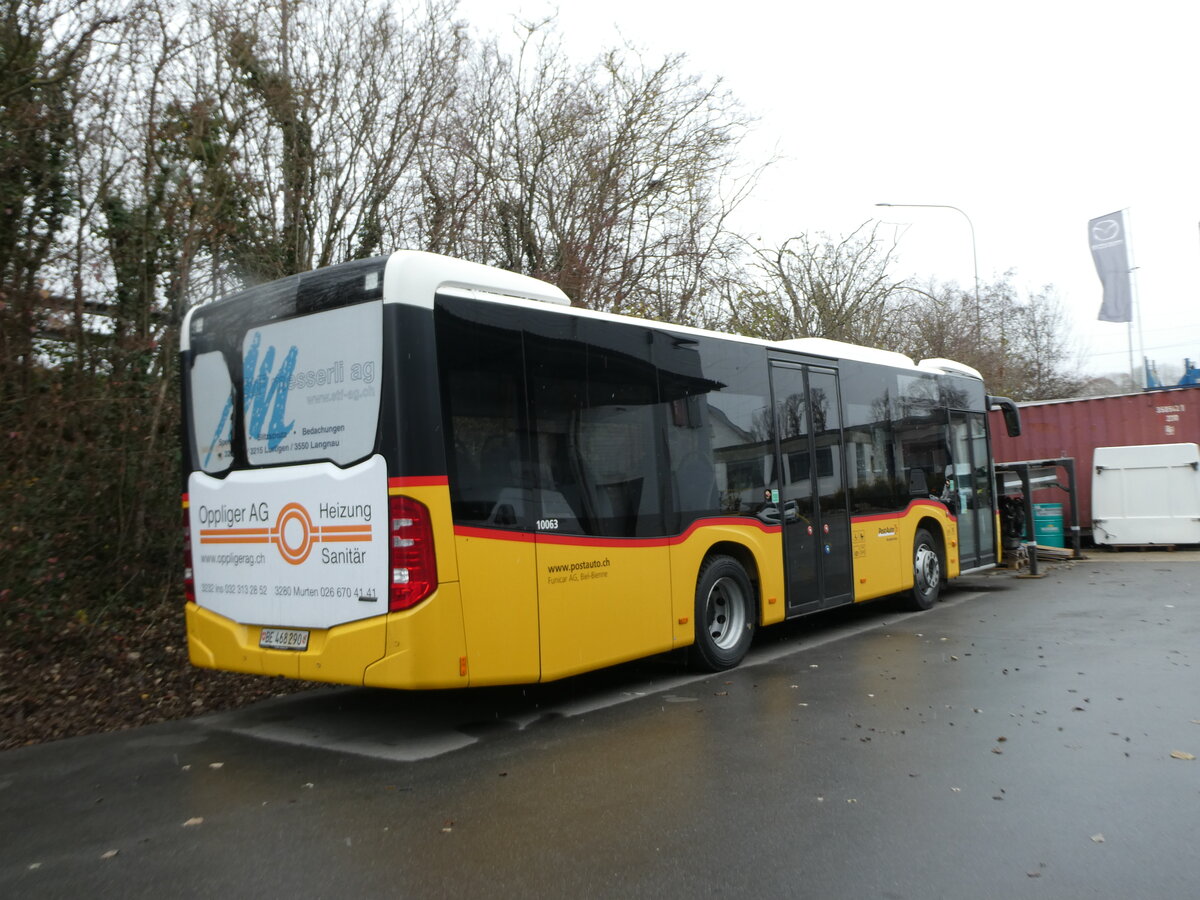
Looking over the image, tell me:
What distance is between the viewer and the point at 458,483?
612 centimetres

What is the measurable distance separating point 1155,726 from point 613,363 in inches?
170

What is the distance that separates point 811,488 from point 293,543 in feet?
17.5

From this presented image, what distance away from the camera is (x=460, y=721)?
698 cm

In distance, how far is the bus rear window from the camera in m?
6.15

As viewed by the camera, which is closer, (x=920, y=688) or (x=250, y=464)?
(x=250, y=464)

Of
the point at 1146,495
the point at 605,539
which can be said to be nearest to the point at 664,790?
the point at 605,539

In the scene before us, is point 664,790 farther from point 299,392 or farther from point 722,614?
point 722,614

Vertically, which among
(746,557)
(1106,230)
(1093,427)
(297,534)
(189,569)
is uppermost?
(1106,230)

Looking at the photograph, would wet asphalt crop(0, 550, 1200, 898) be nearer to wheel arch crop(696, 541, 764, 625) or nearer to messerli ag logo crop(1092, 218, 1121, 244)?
wheel arch crop(696, 541, 764, 625)

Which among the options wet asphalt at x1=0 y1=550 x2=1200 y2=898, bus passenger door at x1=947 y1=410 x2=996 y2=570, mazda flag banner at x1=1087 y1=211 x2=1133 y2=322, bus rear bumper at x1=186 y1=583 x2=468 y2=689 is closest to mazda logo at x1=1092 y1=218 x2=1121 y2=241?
Result: mazda flag banner at x1=1087 y1=211 x2=1133 y2=322

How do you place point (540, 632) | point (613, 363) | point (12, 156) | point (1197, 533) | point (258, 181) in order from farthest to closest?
point (1197, 533) < point (258, 181) < point (12, 156) < point (613, 363) < point (540, 632)

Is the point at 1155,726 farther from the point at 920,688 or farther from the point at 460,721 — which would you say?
the point at 460,721

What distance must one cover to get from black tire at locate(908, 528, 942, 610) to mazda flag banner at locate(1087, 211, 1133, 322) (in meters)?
19.3

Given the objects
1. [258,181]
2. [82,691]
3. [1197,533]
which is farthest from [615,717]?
[1197,533]
